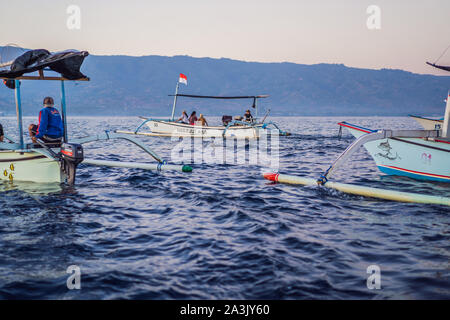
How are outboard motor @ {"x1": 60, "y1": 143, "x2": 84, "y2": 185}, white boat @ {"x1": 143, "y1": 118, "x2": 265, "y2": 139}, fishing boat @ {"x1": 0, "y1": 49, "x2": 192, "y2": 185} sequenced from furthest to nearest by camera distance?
white boat @ {"x1": 143, "y1": 118, "x2": 265, "y2": 139}, outboard motor @ {"x1": 60, "y1": 143, "x2": 84, "y2": 185}, fishing boat @ {"x1": 0, "y1": 49, "x2": 192, "y2": 185}

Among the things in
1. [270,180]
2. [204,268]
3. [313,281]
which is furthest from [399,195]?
[204,268]

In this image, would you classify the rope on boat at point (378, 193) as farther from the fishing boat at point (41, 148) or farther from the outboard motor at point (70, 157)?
the fishing boat at point (41, 148)

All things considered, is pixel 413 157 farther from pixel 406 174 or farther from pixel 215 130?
pixel 215 130

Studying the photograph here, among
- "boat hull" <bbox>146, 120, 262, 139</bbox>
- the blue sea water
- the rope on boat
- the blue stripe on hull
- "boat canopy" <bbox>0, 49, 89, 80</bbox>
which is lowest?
the blue sea water

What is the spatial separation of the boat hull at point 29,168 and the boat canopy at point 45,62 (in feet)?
6.59

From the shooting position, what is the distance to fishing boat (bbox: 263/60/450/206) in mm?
9711

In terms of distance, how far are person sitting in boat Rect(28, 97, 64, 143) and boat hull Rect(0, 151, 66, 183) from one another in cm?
51

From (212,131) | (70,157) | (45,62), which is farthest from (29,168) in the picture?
(212,131)

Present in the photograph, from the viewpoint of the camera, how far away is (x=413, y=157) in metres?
11.3

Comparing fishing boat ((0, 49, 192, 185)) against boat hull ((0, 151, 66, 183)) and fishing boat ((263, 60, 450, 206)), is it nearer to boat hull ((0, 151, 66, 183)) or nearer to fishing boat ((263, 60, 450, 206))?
boat hull ((0, 151, 66, 183))

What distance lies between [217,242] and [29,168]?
6148mm

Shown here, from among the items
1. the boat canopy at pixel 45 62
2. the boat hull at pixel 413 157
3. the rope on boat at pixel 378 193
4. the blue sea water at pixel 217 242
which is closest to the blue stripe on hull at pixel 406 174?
the boat hull at pixel 413 157

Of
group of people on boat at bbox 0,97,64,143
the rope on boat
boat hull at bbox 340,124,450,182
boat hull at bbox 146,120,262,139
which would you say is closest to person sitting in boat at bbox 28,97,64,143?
group of people on boat at bbox 0,97,64,143
